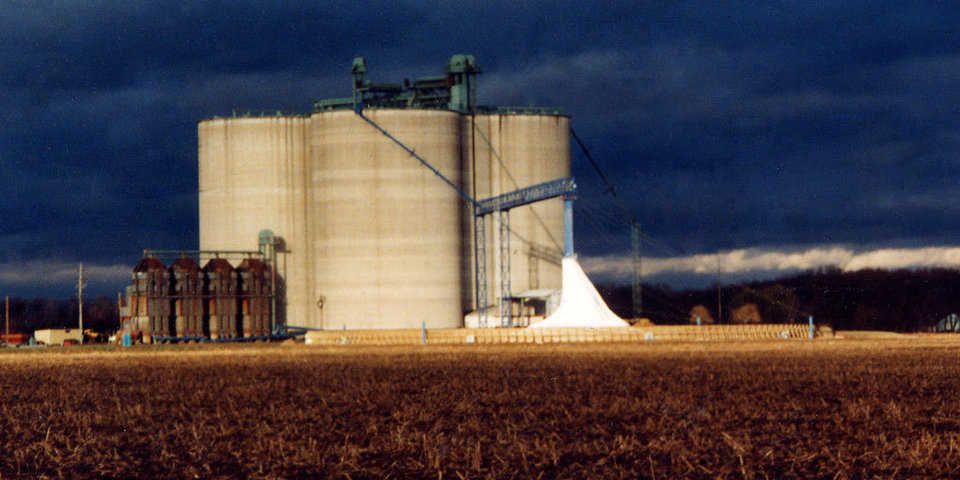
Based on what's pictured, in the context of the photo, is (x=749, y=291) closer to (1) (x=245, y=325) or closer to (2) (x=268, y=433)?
(1) (x=245, y=325)

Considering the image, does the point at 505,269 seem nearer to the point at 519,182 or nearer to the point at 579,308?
the point at 519,182

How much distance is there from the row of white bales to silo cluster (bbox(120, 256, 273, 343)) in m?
5.07

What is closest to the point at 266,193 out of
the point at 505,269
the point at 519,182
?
the point at 505,269

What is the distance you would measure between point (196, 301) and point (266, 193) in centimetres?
1235

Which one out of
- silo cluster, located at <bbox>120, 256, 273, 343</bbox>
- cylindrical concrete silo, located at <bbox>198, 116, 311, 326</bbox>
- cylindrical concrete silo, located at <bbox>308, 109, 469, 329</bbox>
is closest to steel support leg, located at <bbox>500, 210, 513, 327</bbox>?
cylindrical concrete silo, located at <bbox>308, 109, 469, 329</bbox>

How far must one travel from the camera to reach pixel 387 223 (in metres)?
96.8

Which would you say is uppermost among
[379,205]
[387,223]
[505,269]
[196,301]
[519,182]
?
[519,182]

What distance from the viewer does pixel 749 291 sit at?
120 meters

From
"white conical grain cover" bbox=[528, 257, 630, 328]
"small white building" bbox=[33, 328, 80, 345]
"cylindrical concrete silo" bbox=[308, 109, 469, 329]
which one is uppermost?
"cylindrical concrete silo" bbox=[308, 109, 469, 329]

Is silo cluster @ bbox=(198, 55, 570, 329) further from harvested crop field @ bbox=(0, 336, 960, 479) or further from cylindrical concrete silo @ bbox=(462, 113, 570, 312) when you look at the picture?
harvested crop field @ bbox=(0, 336, 960, 479)

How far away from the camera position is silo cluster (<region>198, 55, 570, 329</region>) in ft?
317

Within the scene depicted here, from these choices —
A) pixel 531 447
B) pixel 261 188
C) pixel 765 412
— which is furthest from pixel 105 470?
pixel 261 188

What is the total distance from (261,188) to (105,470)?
9213 centimetres

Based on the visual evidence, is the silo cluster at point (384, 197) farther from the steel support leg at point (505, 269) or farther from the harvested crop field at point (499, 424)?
the harvested crop field at point (499, 424)
